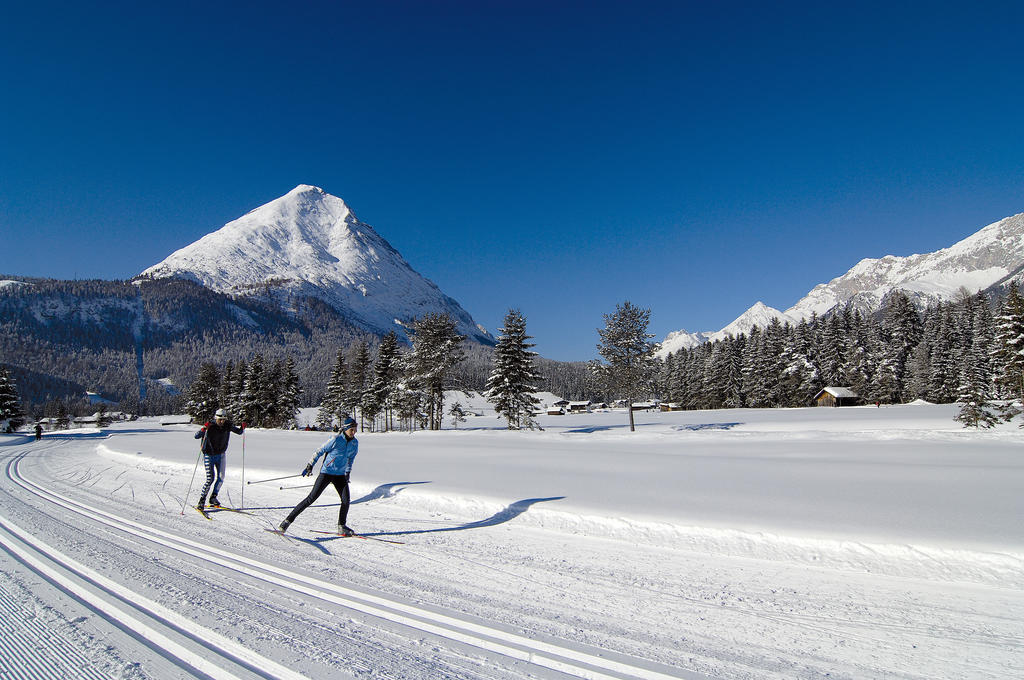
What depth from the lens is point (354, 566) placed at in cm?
604

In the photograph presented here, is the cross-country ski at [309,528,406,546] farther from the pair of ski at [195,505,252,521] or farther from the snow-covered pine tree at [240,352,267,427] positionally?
the snow-covered pine tree at [240,352,267,427]

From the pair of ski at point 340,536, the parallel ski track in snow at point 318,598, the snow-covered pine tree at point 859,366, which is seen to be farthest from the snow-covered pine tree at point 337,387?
the snow-covered pine tree at point 859,366

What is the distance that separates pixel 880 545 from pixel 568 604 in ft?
14.4

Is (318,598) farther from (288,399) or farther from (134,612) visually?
(288,399)

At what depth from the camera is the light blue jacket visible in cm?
784

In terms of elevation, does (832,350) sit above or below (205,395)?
above

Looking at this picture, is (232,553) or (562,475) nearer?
(232,553)

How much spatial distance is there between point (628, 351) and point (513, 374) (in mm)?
9172

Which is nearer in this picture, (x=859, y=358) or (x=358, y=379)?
(x=358, y=379)

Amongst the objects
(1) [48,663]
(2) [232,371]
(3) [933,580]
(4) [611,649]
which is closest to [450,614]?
(4) [611,649]

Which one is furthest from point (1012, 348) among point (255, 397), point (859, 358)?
point (255, 397)

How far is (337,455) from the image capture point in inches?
310

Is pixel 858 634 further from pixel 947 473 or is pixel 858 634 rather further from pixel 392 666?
pixel 947 473

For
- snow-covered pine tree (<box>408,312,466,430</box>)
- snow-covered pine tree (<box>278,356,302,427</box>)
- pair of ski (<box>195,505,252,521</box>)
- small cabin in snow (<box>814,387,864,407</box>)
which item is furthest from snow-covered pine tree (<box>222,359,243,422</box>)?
small cabin in snow (<box>814,387,864,407</box>)
